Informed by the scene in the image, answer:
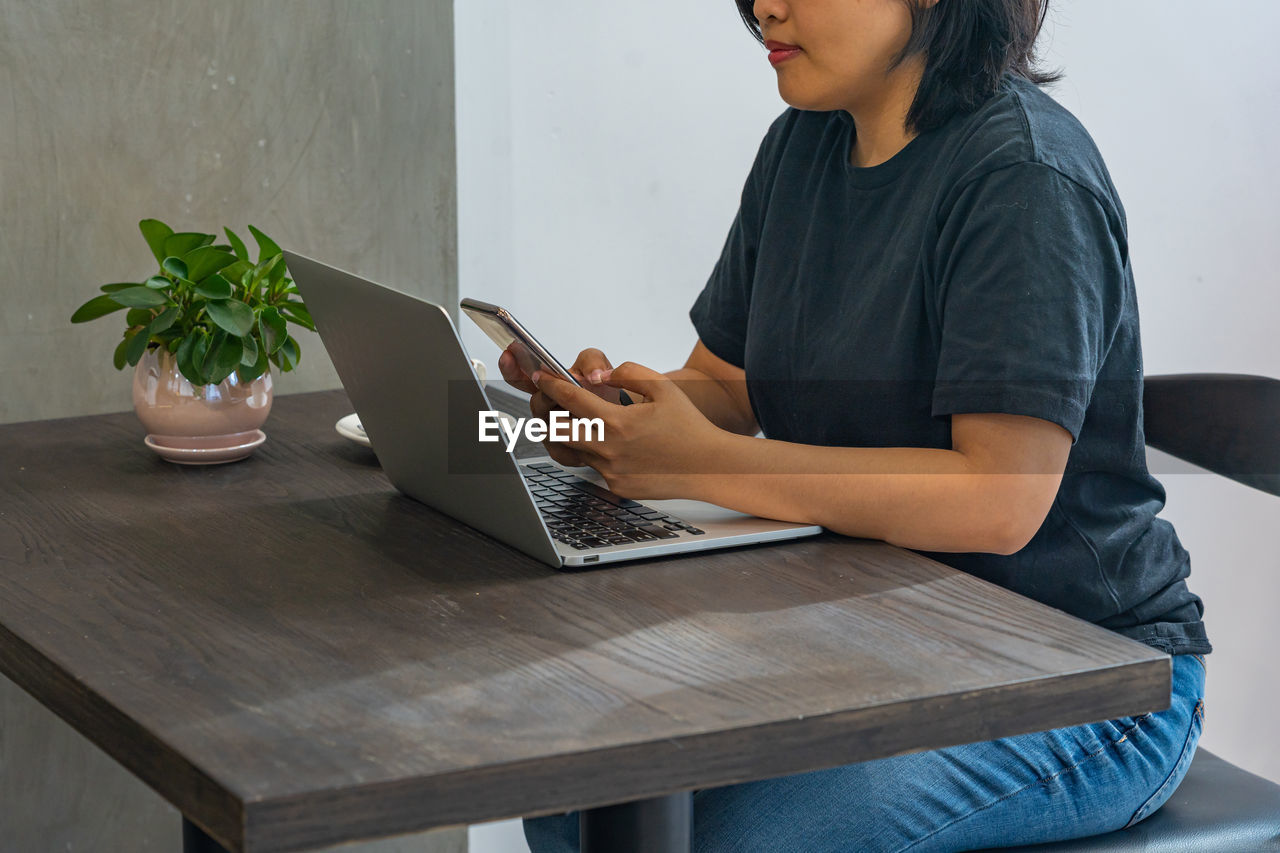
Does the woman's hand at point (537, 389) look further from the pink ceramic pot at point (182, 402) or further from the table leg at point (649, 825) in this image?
the table leg at point (649, 825)

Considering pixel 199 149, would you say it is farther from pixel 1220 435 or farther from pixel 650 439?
pixel 1220 435

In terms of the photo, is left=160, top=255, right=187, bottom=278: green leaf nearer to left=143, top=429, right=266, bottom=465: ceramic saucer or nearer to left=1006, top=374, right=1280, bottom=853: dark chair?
left=143, top=429, right=266, bottom=465: ceramic saucer

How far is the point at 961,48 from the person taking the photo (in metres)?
1.16

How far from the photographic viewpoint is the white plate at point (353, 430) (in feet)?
4.26

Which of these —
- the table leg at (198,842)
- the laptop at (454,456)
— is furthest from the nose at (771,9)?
the table leg at (198,842)

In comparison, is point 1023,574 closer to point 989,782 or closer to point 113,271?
point 989,782

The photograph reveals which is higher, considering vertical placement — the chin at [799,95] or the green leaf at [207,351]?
the chin at [799,95]

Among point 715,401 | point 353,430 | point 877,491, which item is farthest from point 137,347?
point 877,491

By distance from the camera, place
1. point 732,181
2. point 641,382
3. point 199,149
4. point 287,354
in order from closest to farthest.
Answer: point 641,382
point 287,354
point 199,149
point 732,181

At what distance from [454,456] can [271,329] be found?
36 centimetres

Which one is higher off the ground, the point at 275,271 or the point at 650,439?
the point at 275,271

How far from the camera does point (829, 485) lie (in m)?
1.00

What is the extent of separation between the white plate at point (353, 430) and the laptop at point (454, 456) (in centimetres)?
16

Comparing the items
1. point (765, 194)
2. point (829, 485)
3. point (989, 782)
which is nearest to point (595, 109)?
point (765, 194)
